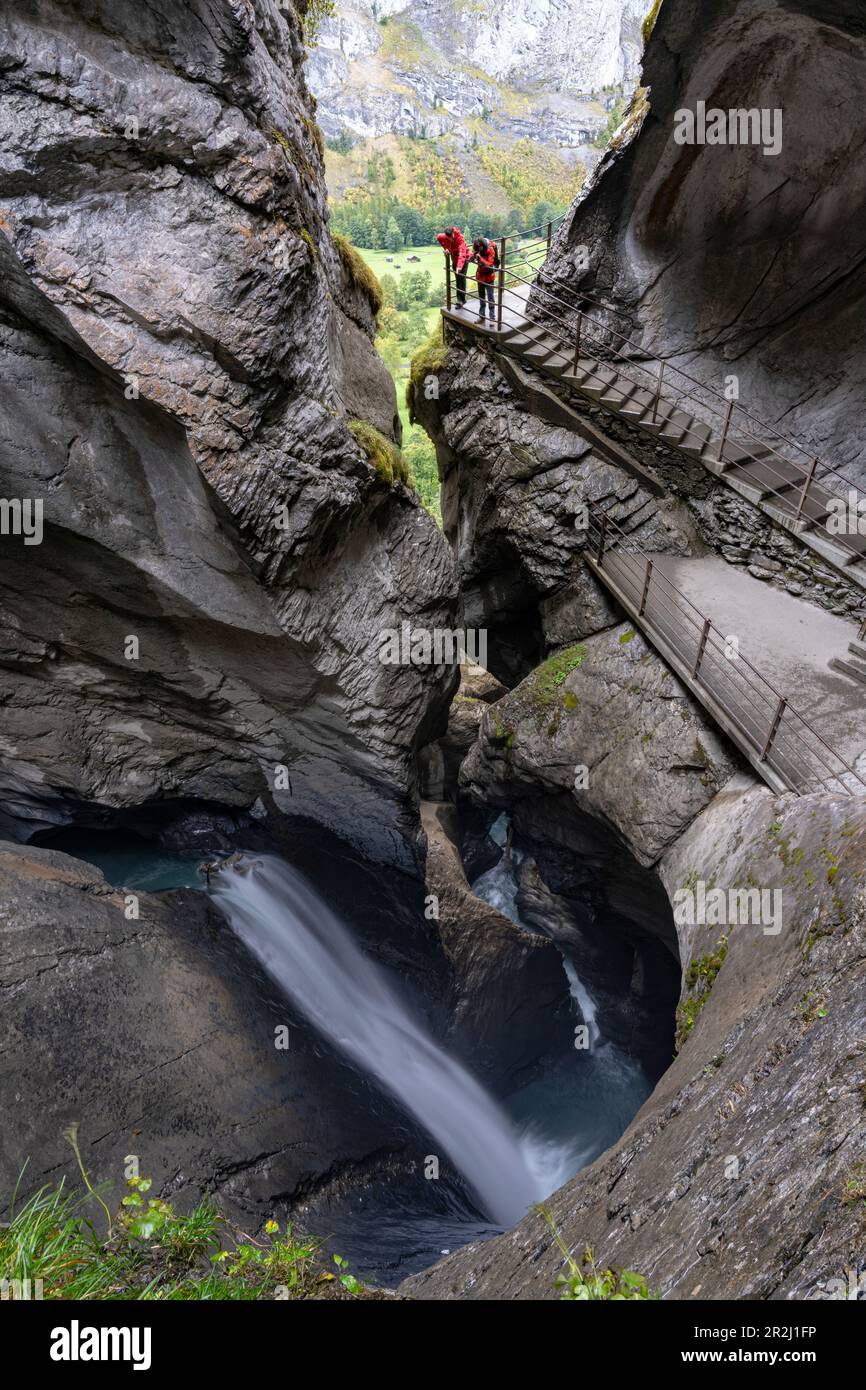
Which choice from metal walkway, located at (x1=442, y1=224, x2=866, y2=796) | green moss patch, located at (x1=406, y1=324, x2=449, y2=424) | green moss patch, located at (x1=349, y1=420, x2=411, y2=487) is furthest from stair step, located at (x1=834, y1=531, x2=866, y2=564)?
green moss patch, located at (x1=406, y1=324, x2=449, y2=424)

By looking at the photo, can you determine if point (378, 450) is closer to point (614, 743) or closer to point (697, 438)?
point (614, 743)

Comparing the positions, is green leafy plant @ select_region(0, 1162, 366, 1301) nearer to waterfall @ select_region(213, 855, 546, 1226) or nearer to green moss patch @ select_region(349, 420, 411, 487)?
waterfall @ select_region(213, 855, 546, 1226)

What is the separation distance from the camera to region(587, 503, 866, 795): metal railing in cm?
752

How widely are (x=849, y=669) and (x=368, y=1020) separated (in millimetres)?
8257

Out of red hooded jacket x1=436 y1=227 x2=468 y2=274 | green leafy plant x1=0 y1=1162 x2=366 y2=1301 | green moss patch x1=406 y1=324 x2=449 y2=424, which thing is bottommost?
green leafy plant x1=0 y1=1162 x2=366 y2=1301

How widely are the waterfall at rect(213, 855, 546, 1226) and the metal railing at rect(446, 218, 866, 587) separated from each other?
359 inches

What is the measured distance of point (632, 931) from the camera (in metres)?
13.0

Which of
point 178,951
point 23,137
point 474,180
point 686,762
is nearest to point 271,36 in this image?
point 23,137

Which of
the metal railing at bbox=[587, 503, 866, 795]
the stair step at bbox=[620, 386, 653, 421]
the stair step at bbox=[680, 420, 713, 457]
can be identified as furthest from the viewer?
the stair step at bbox=[620, 386, 653, 421]

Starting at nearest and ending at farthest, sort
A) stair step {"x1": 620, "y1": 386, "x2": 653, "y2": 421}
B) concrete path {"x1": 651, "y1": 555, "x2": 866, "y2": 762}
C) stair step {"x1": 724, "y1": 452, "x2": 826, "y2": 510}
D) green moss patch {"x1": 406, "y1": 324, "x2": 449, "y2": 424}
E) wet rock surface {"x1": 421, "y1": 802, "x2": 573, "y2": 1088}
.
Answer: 1. concrete path {"x1": 651, "y1": 555, "x2": 866, "y2": 762}
2. stair step {"x1": 724, "y1": 452, "x2": 826, "y2": 510}
3. stair step {"x1": 620, "y1": 386, "x2": 653, "y2": 421}
4. wet rock surface {"x1": 421, "y1": 802, "x2": 573, "y2": 1088}
5. green moss patch {"x1": 406, "y1": 324, "x2": 449, "y2": 424}

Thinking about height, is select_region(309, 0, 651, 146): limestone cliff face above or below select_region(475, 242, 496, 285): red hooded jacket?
above

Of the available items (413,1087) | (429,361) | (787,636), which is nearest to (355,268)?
(429,361)

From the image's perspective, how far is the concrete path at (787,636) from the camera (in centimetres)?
825
